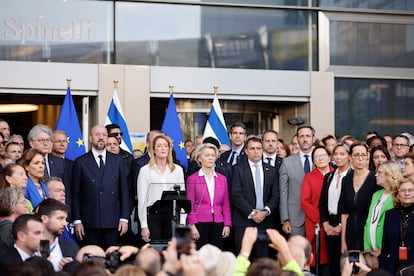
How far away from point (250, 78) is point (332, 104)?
4.92 feet

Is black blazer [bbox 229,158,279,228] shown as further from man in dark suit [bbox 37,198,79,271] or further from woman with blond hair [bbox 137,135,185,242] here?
man in dark suit [bbox 37,198,79,271]

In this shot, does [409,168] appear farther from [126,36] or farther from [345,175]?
[126,36]

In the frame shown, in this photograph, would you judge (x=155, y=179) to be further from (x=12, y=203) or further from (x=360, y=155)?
(x=12, y=203)

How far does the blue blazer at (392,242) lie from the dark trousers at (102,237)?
117 inches

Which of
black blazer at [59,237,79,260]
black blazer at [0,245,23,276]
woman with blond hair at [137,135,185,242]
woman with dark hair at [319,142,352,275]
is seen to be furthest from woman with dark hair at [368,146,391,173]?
black blazer at [0,245,23,276]

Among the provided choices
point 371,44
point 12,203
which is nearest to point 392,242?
point 12,203

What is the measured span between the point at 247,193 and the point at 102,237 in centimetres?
173

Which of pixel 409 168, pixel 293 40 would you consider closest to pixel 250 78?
pixel 293 40

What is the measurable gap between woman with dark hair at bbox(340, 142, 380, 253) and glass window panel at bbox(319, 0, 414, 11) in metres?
6.11

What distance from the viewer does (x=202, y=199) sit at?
10.4m

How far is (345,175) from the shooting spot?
1032 cm

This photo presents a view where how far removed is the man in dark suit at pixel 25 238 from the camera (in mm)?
7000

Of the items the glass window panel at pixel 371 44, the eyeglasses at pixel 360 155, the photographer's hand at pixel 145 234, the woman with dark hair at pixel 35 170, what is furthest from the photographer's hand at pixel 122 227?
Result: the glass window panel at pixel 371 44

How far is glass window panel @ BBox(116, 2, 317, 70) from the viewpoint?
15008mm
